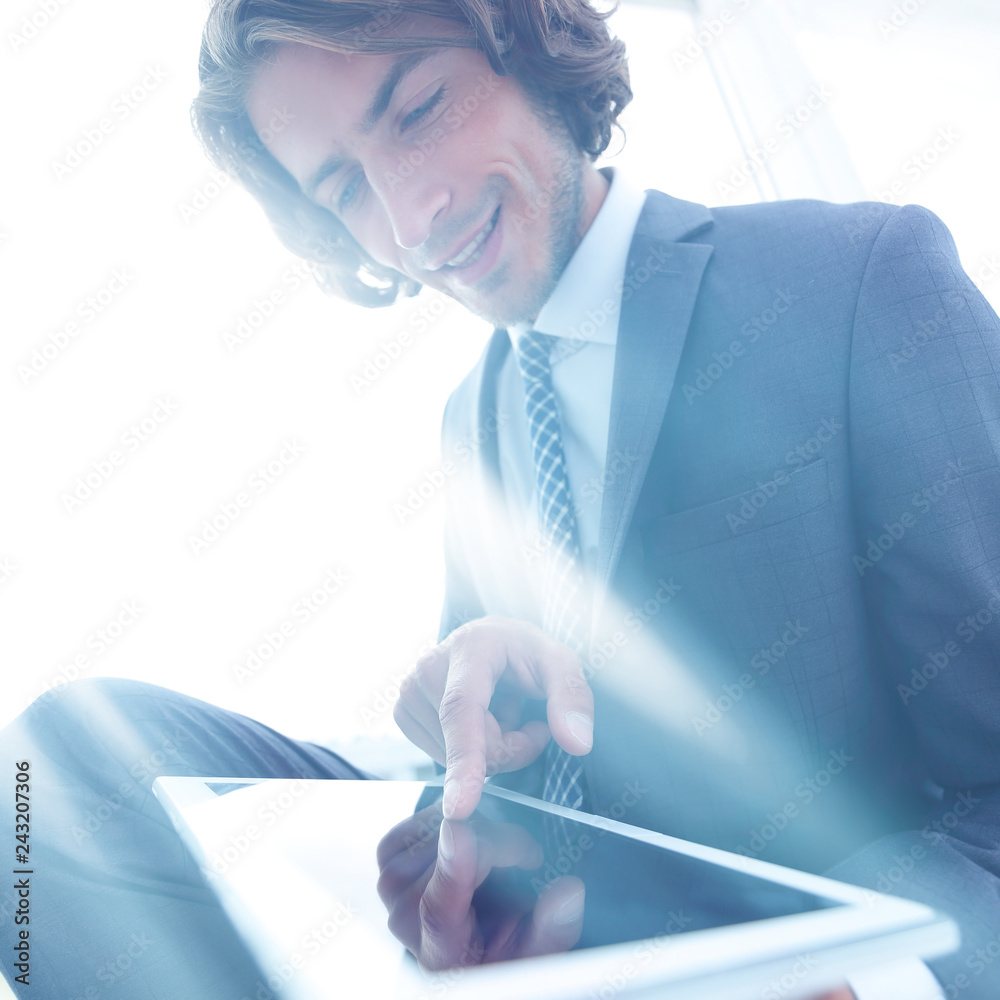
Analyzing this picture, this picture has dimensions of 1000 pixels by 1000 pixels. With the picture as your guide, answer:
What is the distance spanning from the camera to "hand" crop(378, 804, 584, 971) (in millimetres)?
281

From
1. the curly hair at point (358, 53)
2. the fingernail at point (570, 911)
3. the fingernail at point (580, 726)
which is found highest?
the curly hair at point (358, 53)

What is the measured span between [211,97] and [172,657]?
133cm

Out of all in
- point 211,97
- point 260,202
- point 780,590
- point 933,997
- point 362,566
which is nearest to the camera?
point 933,997

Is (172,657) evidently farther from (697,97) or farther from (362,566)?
(697,97)

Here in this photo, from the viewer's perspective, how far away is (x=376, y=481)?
185 cm

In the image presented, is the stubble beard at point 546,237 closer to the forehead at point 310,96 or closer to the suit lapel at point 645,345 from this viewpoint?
the suit lapel at point 645,345

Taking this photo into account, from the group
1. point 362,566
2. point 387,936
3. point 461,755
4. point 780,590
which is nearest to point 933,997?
point 387,936

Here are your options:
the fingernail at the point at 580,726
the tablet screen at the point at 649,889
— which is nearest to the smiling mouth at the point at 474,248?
the fingernail at the point at 580,726

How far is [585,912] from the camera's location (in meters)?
0.31

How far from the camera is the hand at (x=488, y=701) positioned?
553 millimetres

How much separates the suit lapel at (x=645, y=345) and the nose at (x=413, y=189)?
303mm

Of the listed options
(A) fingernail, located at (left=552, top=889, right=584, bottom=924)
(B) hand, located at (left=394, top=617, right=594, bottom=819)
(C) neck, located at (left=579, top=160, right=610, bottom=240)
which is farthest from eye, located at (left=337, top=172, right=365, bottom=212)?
(A) fingernail, located at (left=552, top=889, right=584, bottom=924)

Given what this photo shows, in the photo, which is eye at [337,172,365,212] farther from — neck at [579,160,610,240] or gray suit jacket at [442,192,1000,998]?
gray suit jacket at [442,192,1000,998]

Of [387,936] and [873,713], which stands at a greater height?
[387,936]
